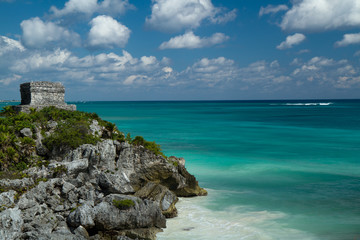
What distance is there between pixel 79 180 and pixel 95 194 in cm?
93

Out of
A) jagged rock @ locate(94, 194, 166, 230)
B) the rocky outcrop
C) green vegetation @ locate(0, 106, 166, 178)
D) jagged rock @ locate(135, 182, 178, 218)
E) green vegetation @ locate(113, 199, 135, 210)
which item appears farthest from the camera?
green vegetation @ locate(0, 106, 166, 178)

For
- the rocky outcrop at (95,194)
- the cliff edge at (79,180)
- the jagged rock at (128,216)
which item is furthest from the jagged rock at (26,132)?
the jagged rock at (128,216)

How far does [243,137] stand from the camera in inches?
1462

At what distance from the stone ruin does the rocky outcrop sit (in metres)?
2.43

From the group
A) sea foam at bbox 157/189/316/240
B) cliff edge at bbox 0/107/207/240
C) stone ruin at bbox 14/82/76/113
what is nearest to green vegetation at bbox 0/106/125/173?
cliff edge at bbox 0/107/207/240

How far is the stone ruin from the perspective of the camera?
17.4 m

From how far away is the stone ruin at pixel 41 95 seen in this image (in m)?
17.4

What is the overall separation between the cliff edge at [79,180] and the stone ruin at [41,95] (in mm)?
543

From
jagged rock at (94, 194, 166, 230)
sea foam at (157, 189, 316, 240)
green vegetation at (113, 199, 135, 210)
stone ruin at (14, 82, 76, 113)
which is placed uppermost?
stone ruin at (14, 82, 76, 113)

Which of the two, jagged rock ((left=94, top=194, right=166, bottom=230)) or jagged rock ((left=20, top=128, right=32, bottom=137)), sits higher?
jagged rock ((left=20, top=128, right=32, bottom=137))

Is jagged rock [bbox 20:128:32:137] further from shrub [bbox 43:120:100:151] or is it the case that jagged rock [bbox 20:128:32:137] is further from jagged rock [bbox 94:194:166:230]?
jagged rock [bbox 94:194:166:230]

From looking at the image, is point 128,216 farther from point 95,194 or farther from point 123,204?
point 95,194

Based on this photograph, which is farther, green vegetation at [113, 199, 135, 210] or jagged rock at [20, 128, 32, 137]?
jagged rock at [20, 128, 32, 137]

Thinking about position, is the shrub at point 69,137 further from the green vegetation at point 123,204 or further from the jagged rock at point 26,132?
the green vegetation at point 123,204
